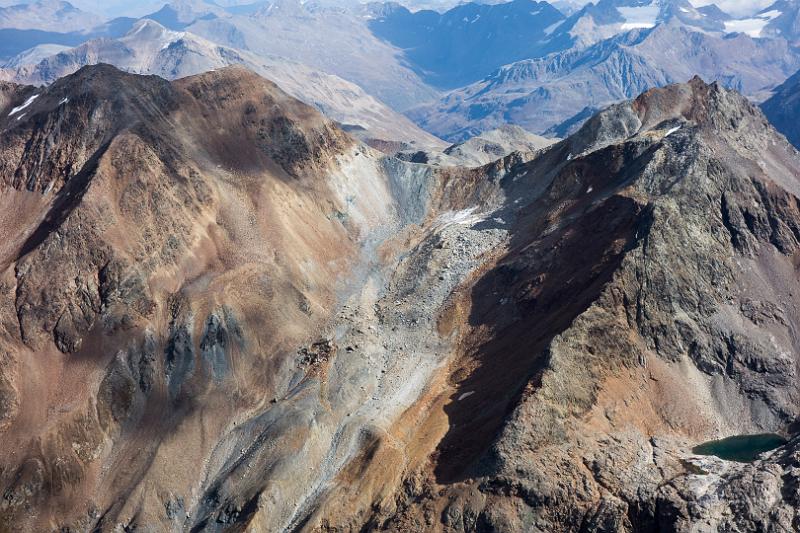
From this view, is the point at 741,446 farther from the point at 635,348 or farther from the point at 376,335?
the point at 376,335

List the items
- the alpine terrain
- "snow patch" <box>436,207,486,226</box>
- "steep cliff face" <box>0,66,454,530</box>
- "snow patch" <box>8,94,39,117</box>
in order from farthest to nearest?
"snow patch" <box>436,207,486,226</box> → "snow patch" <box>8,94,39,117</box> → "steep cliff face" <box>0,66,454,530</box> → the alpine terrain

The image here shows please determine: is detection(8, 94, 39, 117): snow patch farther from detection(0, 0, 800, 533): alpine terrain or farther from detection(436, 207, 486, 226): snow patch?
detection(436, 207, 486, 226): snow patch

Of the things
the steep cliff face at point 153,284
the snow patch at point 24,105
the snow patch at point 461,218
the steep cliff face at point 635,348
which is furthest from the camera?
the snow patch at point 461,218

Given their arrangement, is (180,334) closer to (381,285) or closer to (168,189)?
(168,189)

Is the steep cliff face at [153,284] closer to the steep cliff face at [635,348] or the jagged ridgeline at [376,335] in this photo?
the jagged ridgeline at [376,335]

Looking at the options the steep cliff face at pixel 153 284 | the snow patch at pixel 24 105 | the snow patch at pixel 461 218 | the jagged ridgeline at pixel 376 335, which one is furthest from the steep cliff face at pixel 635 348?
the snow patch at pixel 24 105

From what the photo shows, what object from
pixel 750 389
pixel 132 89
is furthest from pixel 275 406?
pixel 132 89

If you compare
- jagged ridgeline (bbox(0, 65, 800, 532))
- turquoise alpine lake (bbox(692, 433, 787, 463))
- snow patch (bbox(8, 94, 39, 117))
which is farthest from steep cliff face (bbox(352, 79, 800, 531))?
snow patch (bbox(8, 94, 39, 117))
